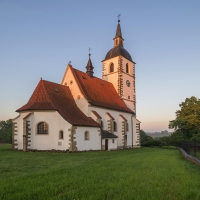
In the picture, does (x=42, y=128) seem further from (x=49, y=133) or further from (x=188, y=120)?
(x=188, y=120)

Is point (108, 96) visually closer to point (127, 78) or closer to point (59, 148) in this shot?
point (127, 78)

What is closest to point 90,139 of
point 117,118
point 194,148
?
point 117,118

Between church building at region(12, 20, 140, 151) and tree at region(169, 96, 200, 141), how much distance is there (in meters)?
9.05

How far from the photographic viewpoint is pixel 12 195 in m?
5.55

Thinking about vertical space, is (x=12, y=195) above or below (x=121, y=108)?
below

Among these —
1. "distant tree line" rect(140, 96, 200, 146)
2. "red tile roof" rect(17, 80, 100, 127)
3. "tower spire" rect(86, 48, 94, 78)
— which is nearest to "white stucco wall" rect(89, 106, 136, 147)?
"red tile roof" rect(17, 80, 100, 127)

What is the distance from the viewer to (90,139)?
25.1 metres

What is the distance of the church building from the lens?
2325 centimetres

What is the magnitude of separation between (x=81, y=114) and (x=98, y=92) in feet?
A: 20.1

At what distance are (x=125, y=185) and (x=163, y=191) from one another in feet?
3.97

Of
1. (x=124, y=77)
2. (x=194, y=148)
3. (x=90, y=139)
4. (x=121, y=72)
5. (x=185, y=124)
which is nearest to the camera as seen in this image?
(x=194, y=148)

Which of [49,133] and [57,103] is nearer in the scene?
[49,133]

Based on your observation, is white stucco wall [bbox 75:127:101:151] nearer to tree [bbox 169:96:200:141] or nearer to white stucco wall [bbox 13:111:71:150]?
white stucco wall [bbox 13:111:71:150]

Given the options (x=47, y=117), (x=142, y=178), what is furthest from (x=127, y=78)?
(x=142, y=178)
